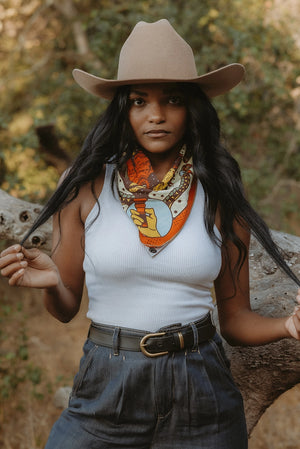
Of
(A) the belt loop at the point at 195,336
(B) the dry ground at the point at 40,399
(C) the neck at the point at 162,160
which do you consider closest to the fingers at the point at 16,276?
(A) the belt loop at the point at 195,336

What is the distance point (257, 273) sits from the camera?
2.54 metres

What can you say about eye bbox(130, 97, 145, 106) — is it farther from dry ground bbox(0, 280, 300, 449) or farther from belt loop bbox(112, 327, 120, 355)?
dry ground bbox(0, 280, 300, 449)

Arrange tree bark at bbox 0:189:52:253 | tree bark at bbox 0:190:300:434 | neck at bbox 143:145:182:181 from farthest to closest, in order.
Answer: tree bark at bbox 0:189:52:253 < tree bark at bbox 0:190:300:434 < neck at bbox 143:145:182:181

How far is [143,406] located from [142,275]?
0.40m

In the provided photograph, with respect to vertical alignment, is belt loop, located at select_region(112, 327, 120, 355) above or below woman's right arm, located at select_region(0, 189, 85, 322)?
below

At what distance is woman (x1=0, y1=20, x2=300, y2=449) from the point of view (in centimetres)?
171

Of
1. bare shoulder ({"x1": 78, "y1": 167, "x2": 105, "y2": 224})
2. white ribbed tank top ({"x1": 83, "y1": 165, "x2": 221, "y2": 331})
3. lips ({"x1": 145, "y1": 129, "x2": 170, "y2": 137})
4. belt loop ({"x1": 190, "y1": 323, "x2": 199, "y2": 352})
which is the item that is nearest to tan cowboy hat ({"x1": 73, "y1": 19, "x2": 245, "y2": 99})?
lips ({"x1": 145, "y1": 129, "x2": 170, "y2": 137})

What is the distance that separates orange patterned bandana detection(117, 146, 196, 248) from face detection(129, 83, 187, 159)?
0.08m

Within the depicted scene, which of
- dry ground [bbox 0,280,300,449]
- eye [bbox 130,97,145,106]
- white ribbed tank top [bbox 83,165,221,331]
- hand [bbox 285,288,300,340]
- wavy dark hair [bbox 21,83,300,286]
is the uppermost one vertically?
eye [bbox 130,97,145,106]

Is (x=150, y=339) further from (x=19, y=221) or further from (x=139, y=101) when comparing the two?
(x=19, y=221)

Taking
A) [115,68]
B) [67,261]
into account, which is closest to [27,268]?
[67,261]

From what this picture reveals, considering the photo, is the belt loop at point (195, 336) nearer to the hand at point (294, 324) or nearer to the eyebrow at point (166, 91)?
the hand at point (294, 324)

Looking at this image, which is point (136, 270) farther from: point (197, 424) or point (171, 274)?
point (197, 424)

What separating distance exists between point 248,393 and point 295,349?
0.36 metres
